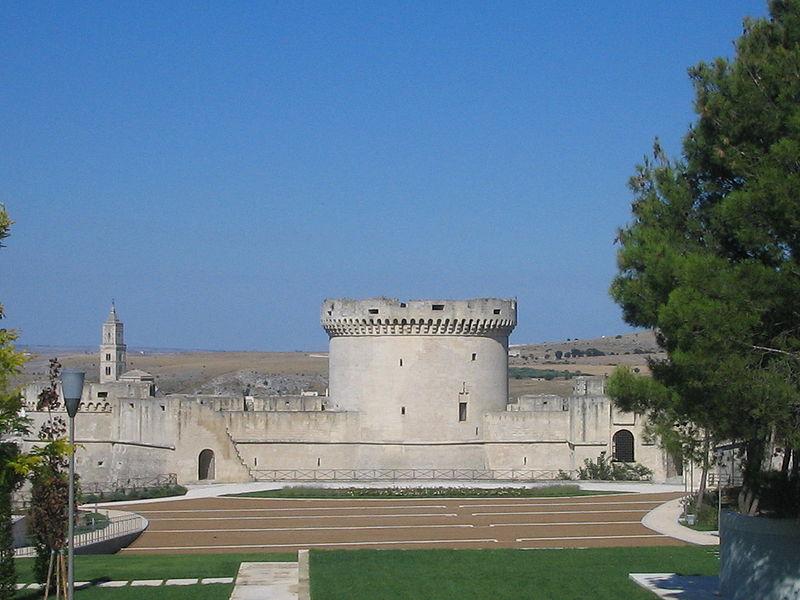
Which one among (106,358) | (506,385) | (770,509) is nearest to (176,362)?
(106,358)

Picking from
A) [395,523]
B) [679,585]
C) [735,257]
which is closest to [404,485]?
[395,523]

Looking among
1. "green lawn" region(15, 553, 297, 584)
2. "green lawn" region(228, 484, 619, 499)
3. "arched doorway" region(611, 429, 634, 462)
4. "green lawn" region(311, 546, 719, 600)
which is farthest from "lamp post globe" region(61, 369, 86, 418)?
"arched doorway" region(611, 429, 634, 462)

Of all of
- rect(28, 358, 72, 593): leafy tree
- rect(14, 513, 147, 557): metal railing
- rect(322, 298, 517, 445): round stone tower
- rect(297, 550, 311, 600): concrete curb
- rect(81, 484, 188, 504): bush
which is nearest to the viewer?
rect(297, 550, 311, 600): concrete curb

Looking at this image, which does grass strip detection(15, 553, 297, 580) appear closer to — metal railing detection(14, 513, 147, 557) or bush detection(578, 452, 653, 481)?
metal railing detection(14, 513, 147, 557)

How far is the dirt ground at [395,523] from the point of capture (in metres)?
28.2

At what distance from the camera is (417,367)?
44.6m

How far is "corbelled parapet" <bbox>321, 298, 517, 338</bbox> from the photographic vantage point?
4469 centimetres

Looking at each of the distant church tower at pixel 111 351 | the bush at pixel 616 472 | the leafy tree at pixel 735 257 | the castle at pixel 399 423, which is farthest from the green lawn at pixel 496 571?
the distant church tower at pixel 111 351

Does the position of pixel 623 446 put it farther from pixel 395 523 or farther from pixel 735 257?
pixel 735 257

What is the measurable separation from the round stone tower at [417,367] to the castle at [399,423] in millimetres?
33

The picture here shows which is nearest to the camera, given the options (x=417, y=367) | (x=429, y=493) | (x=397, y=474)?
(x=429, y=493)

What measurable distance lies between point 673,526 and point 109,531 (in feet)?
40.2

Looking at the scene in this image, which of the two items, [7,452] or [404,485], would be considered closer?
[7,452]

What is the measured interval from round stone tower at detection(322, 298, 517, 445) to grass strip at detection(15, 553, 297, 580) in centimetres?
1843
